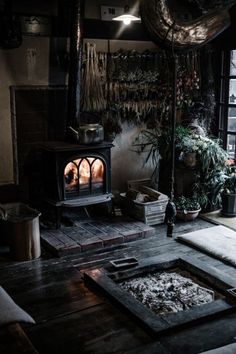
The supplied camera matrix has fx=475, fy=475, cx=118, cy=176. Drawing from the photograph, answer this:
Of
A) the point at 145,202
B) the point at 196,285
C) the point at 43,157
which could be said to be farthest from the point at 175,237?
the point at 43,157

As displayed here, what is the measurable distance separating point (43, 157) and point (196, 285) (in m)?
2.33

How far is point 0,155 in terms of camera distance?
5.56m

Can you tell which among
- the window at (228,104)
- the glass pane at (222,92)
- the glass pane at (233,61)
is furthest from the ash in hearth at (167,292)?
the glass pane at (233,61)

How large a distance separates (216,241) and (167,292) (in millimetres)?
1326

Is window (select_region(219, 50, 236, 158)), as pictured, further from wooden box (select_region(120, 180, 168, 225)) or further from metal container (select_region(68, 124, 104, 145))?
metal container (select_region(68, 124, 104, 145))

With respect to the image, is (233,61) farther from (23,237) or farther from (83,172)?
(23,237)

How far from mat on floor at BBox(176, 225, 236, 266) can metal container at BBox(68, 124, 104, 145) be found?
145cm

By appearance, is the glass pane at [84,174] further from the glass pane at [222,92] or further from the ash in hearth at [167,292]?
the glass pane at [222,92]

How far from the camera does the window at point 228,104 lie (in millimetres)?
6579

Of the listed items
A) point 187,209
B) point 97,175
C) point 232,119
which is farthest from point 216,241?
point 232,119

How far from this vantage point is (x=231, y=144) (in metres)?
6.71

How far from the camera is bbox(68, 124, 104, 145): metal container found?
5184 mm

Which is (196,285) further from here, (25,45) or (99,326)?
(25,45)

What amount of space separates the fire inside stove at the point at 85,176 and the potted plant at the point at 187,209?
1.05 m
